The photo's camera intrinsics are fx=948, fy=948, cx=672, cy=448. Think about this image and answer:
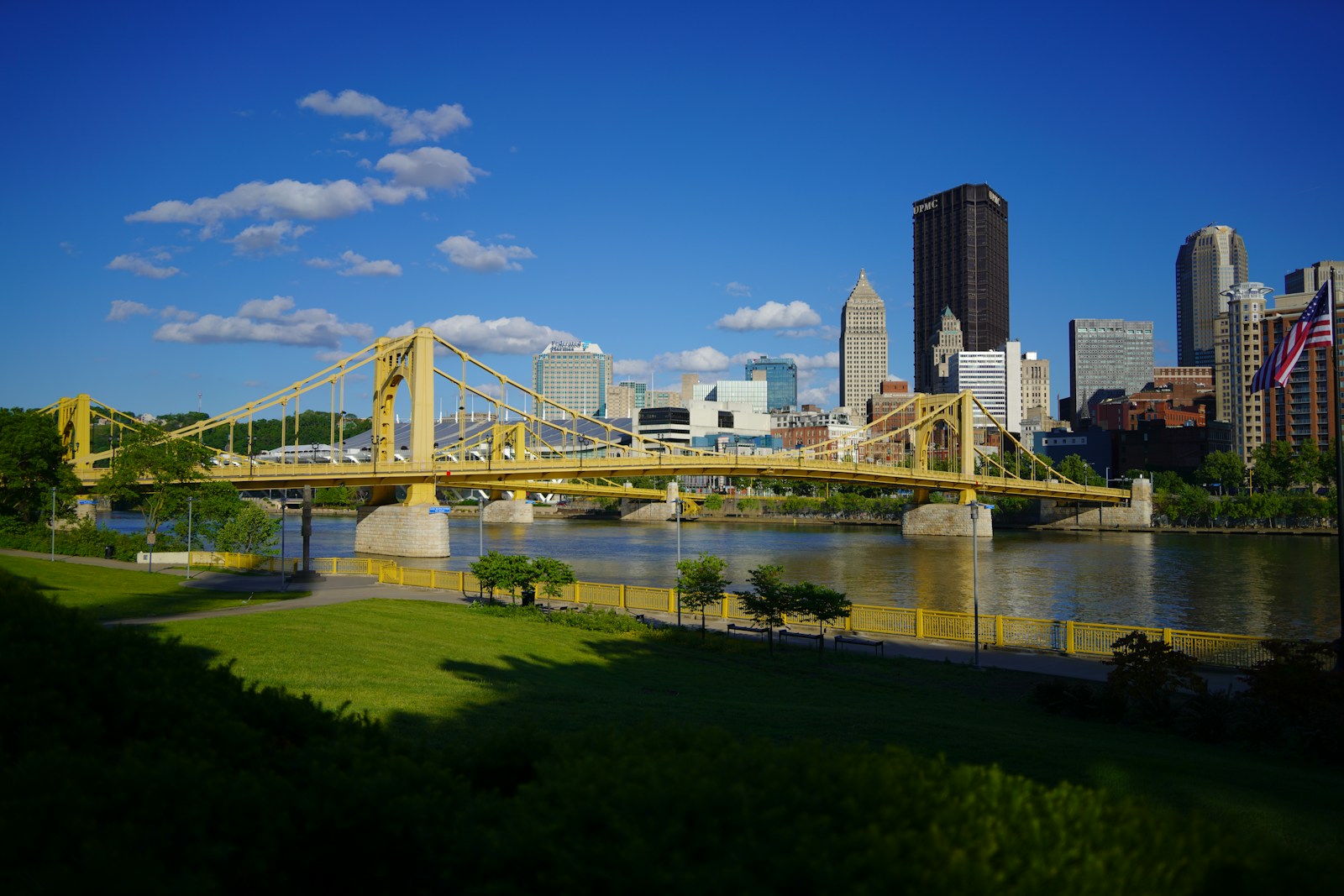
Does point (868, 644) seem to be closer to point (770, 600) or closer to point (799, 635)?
point (799, 635)

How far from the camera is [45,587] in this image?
71.3 feet

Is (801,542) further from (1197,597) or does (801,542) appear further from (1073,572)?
(1197,597)

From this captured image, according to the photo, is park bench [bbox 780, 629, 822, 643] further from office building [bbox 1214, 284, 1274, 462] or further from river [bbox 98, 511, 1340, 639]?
office building [bbox 1214, 284, 1274, 462]

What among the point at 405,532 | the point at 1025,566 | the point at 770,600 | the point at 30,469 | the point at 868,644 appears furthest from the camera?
the point at 405,532

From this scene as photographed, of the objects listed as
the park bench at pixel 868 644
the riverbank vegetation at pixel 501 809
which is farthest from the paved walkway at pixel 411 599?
the riverbank vegetation at pixel 501 809

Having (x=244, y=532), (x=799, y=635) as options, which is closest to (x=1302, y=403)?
(x=799, y=635)

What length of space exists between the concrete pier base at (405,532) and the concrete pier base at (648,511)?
181 feet

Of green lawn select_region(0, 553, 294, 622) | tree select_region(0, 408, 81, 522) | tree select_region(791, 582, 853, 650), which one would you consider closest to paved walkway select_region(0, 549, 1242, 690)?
green lawn select_region(0, 553, 294, 622)

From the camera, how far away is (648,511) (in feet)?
419

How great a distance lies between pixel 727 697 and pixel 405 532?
52.0m

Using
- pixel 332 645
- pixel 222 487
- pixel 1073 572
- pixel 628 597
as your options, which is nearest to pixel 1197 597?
pixel 1073 572

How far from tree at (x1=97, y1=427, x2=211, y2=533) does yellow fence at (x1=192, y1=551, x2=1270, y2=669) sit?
9.27 metres

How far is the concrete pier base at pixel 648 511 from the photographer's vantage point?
399ft

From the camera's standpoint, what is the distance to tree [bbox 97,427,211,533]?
4684cm
